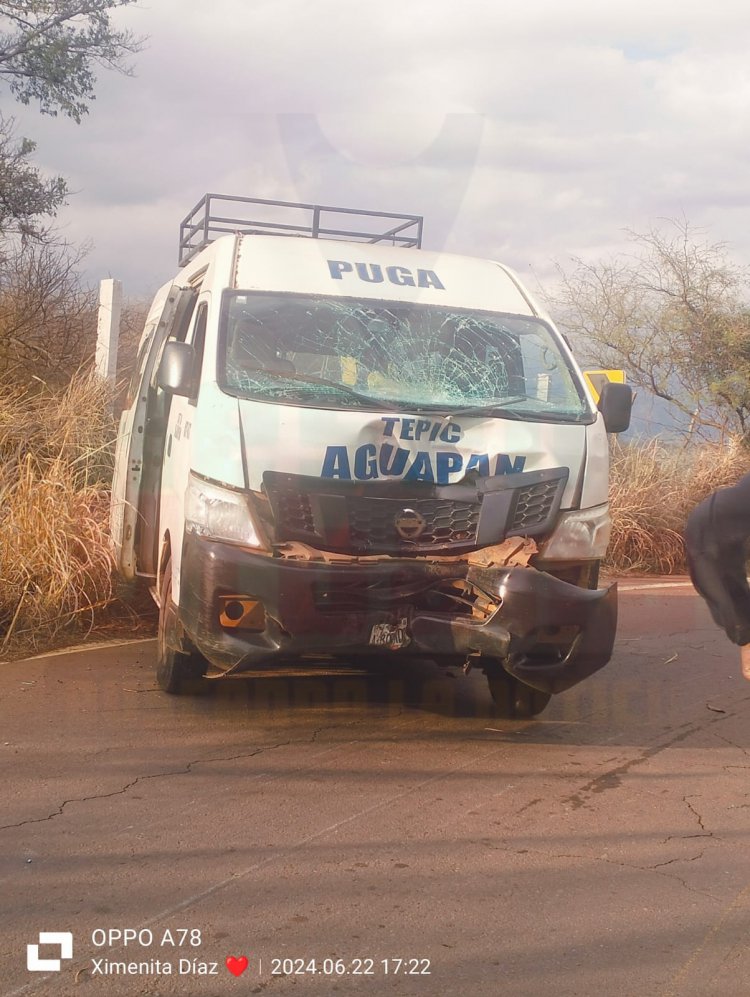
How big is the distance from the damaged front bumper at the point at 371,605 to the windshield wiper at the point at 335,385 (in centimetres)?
83

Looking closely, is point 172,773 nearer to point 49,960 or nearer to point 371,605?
point 371,605

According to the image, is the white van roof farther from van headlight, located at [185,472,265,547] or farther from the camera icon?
the camera icon

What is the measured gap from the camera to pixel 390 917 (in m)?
3.63

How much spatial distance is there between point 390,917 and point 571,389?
3.33m

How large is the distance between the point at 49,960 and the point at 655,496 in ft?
36.1

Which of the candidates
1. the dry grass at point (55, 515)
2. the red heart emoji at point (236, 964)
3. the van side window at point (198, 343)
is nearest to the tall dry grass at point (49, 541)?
the dry grass at point (55, 515)

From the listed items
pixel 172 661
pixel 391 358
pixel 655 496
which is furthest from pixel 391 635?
pixel 655 496

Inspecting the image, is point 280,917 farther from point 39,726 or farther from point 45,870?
point 39,726

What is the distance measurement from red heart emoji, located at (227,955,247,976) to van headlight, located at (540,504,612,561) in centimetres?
267

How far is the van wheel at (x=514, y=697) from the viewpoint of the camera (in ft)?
20.1

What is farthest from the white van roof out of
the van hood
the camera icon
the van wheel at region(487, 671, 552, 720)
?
the camera icon

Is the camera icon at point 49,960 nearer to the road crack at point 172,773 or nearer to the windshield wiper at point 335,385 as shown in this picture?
the road crack at point 172,773

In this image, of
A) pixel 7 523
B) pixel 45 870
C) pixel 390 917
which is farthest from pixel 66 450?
pixel 390 917

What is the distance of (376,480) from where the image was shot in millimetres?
5266
